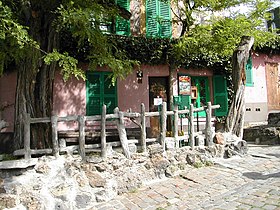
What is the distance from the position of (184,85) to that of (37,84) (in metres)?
6.23

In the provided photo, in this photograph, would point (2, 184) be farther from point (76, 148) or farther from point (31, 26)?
point (31, 26)

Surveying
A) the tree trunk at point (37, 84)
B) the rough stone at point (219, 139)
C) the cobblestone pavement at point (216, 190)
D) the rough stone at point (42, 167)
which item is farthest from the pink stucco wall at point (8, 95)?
the rough stone at point (219, 139)

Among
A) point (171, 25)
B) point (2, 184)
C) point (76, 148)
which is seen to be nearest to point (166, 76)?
point (171, 25)

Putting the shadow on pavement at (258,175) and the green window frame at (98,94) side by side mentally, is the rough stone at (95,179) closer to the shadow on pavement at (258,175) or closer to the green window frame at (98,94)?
the shadow on pavement at (258,175)

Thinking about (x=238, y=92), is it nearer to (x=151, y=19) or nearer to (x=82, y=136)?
(x=151, y=19)

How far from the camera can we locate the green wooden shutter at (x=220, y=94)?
435 inches

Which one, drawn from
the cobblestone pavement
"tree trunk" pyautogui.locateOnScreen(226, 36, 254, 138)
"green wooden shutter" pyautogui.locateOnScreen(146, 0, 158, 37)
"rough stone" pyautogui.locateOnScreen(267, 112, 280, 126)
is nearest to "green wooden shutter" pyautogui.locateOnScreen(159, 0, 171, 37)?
"green wooden shutter" pyautogui.locateOnScreen(146, 0, 158, 37)

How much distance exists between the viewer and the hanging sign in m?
10.4

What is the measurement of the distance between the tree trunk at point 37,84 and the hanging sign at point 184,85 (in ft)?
18.8

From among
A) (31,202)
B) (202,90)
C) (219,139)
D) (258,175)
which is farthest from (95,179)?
(202,90)

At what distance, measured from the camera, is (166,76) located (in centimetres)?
1035

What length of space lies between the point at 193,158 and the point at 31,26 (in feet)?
15.4

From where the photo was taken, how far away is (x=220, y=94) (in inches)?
439

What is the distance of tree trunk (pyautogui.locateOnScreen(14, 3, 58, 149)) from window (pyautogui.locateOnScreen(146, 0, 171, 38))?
5389 millimetres
